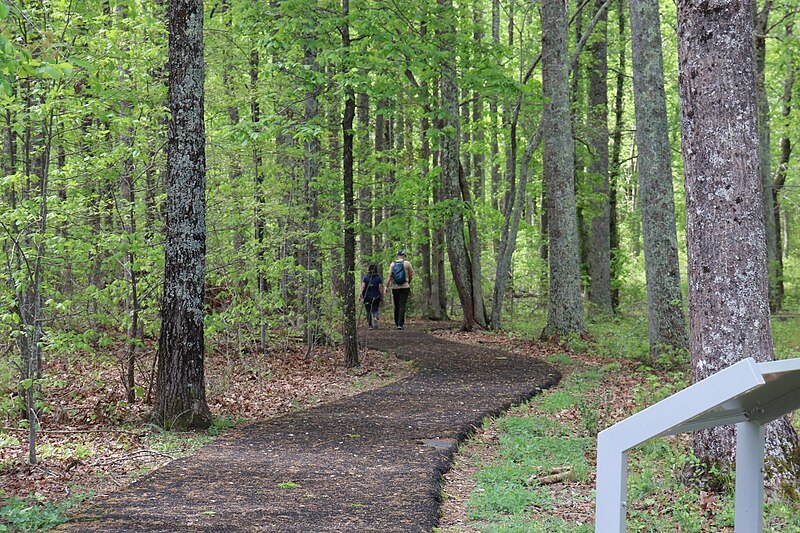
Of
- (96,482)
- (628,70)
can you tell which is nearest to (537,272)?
(628,70)

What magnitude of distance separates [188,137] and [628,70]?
24681mm

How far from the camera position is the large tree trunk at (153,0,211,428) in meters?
8.94

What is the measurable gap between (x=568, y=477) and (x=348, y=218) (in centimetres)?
748

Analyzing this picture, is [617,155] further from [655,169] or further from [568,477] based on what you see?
[568,477]

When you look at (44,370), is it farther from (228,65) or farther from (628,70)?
(628,70)

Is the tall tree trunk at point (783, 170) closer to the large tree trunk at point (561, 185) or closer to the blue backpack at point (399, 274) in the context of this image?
the large tree trunk at point (561, 185)

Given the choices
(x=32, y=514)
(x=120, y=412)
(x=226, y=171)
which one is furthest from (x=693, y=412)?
(x=226, y=171)

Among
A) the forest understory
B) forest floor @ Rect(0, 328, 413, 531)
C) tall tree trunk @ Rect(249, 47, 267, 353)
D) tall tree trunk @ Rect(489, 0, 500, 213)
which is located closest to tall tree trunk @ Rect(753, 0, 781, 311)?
tall tree trunk @ Rect(489, 0, 500, 213)

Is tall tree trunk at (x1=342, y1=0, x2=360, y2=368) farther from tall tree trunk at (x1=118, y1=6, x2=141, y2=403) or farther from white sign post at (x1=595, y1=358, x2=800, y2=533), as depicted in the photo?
white sign post at (x1=595, y1=358, x2=800, y2=533)

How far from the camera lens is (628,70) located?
30.2 meters

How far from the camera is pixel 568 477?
7.08 metres

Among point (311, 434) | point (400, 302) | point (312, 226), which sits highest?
point (312, 226)

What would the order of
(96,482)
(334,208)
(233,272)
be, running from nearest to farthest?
(96,482) < (233,272) < (334,208)

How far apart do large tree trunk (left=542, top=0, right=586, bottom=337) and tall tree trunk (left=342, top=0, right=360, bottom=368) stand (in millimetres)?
5237
